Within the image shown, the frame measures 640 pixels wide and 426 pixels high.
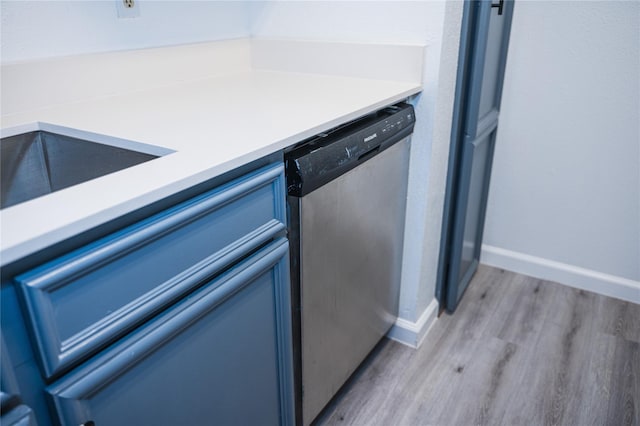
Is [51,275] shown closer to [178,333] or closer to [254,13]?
[178,333]

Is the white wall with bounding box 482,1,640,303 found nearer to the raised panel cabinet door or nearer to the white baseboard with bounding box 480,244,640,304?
the white baseboard with bounding box 480,244,640,304

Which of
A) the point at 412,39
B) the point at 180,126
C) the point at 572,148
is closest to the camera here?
the point at 180,126

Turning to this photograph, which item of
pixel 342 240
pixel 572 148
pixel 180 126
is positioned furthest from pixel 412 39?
pixel 572 148

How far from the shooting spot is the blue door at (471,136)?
5.02 ft

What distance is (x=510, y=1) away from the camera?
1.77 m

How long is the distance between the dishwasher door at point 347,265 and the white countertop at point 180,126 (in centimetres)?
16

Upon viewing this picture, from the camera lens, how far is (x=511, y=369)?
5.38ft

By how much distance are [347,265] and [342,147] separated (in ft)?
1.13

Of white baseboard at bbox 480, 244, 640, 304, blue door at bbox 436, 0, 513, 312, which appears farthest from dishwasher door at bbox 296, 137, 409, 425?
white baseboard at bbox 480, 244, 640, 304

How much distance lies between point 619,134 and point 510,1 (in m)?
0.66

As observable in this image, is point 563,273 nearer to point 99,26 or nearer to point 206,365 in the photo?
point 206,365

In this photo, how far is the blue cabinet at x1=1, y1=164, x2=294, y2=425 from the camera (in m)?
0.61

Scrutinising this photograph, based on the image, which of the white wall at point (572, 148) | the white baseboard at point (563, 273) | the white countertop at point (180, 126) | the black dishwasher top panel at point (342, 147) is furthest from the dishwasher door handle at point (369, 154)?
the white baseboard at point (563, 273)

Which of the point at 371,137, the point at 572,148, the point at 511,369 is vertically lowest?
the point at 511,369
